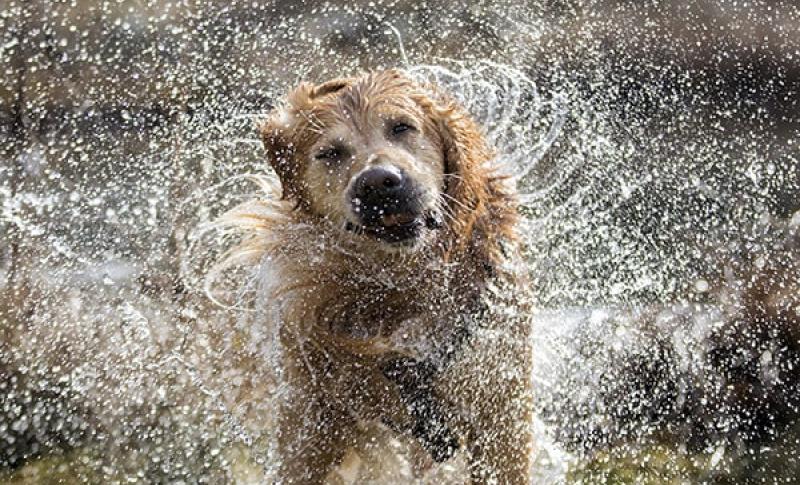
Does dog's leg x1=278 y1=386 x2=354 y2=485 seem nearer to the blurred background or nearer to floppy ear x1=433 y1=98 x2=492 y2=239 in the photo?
floppy ear x1=433 y1=98 x2=492 y2=239

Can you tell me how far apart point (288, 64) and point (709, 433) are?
149 inches

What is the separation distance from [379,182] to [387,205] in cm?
10

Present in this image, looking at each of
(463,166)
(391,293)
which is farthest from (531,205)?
(391,293)

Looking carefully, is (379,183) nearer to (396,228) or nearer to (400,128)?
(396,228)

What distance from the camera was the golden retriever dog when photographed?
3.02 metres

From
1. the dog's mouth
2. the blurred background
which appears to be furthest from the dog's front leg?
the blurred background

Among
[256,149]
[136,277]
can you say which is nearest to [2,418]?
[136,277]

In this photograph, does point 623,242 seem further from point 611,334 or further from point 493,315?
point 493,315

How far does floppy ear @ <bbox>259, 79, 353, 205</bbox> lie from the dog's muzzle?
33 cm

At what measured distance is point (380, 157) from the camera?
9.46 feet

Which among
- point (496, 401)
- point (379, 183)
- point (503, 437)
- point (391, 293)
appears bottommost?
point (503, 437)

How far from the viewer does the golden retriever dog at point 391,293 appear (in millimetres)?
3018

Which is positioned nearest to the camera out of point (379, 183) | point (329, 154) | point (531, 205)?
point (379, 183)

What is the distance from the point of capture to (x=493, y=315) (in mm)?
3109
